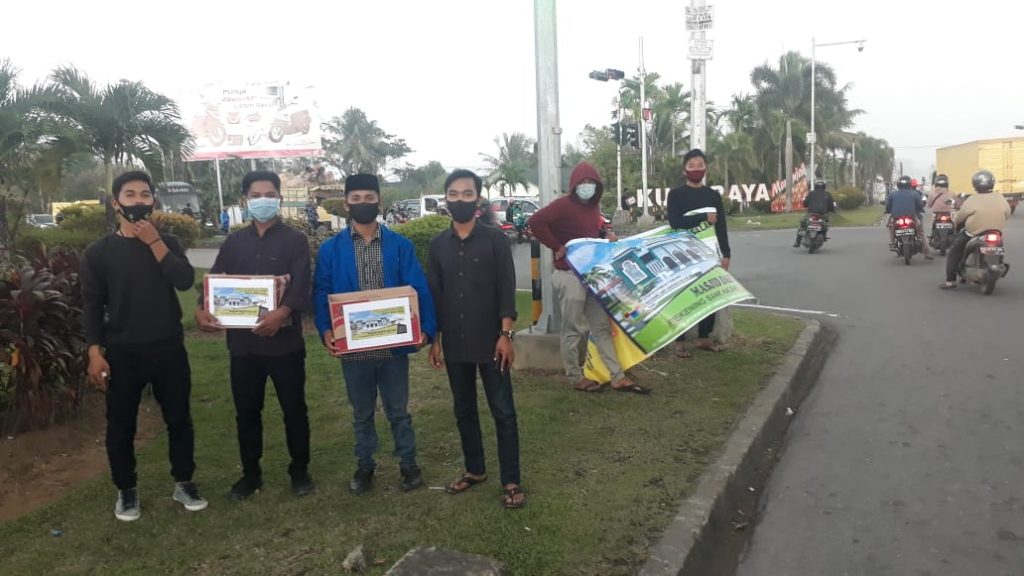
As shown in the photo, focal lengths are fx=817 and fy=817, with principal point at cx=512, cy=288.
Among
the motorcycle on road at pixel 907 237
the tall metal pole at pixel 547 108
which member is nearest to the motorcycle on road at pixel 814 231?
the motorcycle on road at pixel 907 237

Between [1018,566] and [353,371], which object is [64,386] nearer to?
[353,371]

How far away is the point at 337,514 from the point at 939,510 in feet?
10.4

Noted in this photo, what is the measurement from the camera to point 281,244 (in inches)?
167

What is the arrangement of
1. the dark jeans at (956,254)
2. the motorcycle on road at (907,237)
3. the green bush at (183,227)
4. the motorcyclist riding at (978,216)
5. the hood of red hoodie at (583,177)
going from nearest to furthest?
the hood of red hoodie at (583,177) < the motorcyclist riding at (978,216) < the dark jeans at (956,254) < the motorcycle on road at (907,237) < the green bush at (183,227)

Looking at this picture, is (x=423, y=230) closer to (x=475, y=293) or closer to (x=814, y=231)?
(x=475, y=293)

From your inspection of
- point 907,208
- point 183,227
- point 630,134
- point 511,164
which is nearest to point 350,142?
point 511,164

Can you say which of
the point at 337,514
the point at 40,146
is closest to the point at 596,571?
the point at 337,514

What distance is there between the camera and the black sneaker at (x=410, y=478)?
443 centimetres

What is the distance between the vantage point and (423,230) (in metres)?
10.3

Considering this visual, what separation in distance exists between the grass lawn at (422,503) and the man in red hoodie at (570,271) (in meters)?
A: 0.25

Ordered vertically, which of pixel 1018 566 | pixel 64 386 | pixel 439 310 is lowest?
pixel 1018 566

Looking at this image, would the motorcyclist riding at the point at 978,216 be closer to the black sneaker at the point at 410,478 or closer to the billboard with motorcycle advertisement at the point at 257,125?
the black sneaker at the point at 410,478

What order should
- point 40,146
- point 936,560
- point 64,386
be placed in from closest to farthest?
point 936,560
point 64,386
point 40,146

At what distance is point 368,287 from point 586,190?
239 cm
